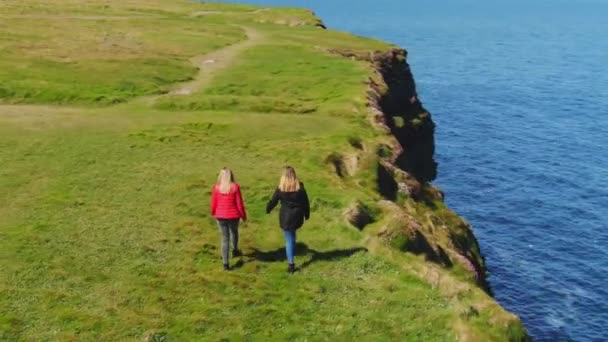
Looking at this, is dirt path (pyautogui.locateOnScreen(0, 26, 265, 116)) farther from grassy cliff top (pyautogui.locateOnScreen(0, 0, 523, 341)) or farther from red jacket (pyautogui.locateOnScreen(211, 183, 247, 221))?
red jacket (pyautogui.locateOnScreen(211, 183, 247, 221))

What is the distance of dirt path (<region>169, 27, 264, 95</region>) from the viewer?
59062mm

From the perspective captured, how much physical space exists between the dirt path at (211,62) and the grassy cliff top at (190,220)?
2.75ft

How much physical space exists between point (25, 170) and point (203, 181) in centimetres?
908

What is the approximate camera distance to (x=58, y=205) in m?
28.5

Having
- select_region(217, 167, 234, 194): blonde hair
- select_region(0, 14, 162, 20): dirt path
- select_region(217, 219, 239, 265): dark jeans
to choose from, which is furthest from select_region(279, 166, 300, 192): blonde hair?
select_region(0, 14, 162, 20): dirt path

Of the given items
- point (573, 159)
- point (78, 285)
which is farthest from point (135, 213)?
point (573, 159)

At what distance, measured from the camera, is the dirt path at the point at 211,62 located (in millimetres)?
59062

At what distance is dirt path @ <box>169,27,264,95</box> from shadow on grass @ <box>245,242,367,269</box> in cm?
3310

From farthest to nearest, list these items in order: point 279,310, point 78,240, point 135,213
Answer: point 135,213 < point 78,240 < point 279,310

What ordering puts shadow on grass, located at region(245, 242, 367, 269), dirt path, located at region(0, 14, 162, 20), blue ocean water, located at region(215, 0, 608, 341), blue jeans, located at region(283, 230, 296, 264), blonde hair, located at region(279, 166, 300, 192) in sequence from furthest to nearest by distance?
dirt path, located at region(0, 14, 162, 20) → blue ocean water, located at region(215, 0, 608, 341) → shadow on grass, located at region(245, 242, 367, 269) → blue jeans, located at region(283, 230, 296, 264) → blonde hair, located at region(279, 166, 300, 192)

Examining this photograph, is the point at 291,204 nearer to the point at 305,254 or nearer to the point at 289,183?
the point at 289,183

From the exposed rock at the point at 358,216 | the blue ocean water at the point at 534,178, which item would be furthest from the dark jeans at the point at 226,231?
the blue ocean water at the point at 534,178

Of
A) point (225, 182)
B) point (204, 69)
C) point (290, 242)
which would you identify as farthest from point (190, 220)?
point (204, 69)

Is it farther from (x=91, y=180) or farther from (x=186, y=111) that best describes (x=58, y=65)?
(x=91, y=180)
